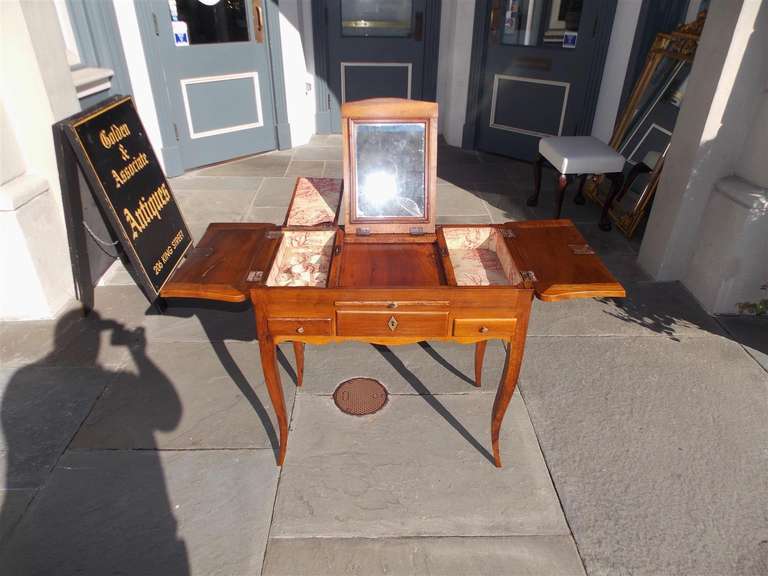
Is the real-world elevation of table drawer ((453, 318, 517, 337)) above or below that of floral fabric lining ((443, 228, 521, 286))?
below

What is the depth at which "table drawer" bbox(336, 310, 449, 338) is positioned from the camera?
90.7 inches

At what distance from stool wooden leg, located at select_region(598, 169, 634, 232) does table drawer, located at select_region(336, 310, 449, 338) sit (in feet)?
12.4

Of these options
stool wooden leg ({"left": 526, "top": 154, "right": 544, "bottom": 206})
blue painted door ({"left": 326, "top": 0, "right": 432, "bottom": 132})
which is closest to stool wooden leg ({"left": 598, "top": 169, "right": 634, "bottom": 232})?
stool wooden leg ({"left": 526, "top": 154, "right": 544, "bottom": 206})

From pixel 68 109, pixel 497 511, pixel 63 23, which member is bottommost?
pixel 497 511

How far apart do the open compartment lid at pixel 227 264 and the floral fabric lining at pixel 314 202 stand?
328mm

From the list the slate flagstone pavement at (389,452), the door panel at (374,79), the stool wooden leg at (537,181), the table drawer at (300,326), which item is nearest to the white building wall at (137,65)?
the door panel at (374,79)

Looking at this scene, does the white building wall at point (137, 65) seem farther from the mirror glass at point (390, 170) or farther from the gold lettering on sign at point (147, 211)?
the mirror glass at point (390, 170)

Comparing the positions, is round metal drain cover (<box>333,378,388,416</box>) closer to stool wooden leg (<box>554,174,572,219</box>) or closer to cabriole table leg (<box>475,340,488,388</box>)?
cabriole table leg (<box>475,340,488,388</box>)

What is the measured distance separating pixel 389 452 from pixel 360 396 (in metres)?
0.49

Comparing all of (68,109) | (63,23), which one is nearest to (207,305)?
(68,109)

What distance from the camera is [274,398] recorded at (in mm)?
2639

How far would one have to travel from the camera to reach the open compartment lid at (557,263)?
2.31 meters

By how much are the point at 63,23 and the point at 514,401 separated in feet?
19.9

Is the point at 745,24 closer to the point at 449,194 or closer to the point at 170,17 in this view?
the point at 449,194
